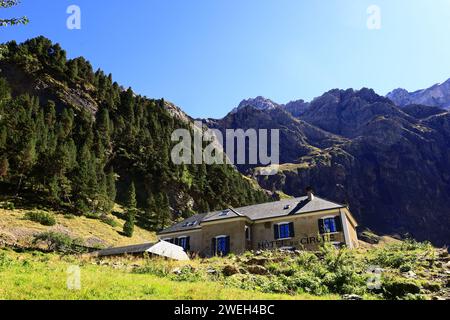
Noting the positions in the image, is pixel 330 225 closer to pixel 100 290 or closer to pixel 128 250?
pixel 128 250

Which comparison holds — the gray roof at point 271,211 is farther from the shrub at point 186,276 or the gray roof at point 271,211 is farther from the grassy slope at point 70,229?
the shrub at point 186,276

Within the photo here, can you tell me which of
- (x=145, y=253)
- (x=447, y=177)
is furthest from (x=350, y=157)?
(x=145, y=253)

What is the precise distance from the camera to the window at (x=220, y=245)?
3829cm

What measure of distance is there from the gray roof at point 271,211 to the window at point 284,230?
3.16 feet

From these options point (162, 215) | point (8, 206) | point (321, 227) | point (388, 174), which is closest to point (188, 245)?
point (321, 227)

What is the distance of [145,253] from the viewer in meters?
28.4

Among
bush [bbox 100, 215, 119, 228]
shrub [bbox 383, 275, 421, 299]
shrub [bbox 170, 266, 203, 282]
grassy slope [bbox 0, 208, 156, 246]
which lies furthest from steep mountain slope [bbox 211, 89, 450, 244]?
shrub [bbox 170, 266, 203, 282]

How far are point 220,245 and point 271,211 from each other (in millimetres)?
6300

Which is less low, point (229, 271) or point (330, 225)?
point (330, 225)

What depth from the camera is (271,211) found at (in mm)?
40062

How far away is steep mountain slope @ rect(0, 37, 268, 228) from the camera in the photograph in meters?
55.2

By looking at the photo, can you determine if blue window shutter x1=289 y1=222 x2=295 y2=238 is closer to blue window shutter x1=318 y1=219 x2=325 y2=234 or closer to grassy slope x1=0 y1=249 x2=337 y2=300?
blue window shutter x1=318 y1=219 x2=325 y2=234

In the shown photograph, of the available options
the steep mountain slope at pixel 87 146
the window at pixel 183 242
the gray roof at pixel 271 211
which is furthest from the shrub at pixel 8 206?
the window at pixel 183 242

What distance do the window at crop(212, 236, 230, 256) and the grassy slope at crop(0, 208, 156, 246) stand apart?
1409 centimetres
